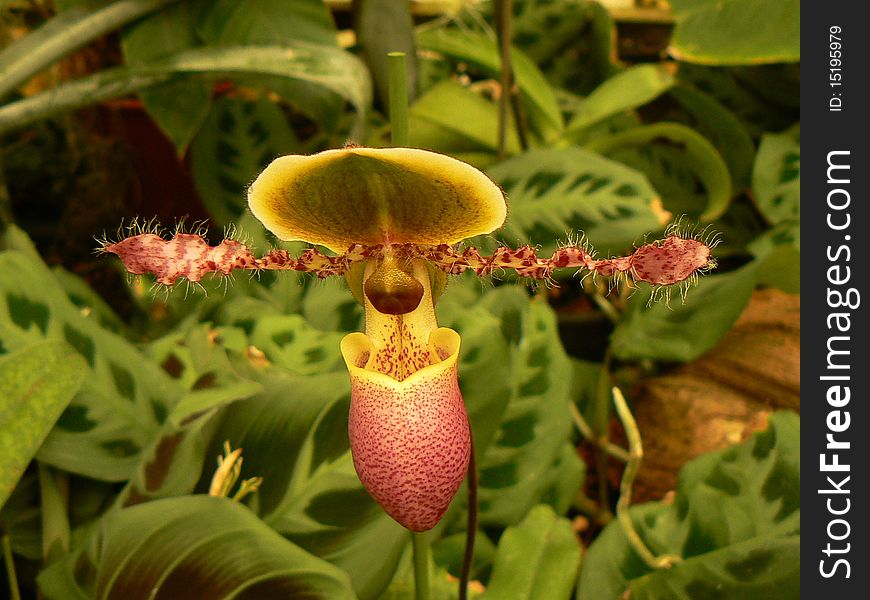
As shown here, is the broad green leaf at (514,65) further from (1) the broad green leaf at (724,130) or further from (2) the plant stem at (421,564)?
(2) the plant stem at (421,564)

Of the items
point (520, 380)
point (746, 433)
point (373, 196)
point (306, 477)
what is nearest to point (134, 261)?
point (373, 196)

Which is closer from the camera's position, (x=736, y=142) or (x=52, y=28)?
(x=52, y=28)

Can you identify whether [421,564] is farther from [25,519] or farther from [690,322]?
[690,322]

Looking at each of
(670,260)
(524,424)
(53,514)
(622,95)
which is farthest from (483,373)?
(622,95)

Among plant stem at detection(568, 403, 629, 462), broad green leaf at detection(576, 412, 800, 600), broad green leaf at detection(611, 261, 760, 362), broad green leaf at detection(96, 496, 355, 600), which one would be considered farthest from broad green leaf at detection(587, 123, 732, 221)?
broad green leaf at detection(96, 496, 355, 600)

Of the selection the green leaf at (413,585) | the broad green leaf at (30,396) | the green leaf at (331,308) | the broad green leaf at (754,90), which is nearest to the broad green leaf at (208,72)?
the green leaf at (331,308)

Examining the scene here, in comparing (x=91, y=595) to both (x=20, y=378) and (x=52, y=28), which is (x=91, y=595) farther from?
(x=52, y=28)
